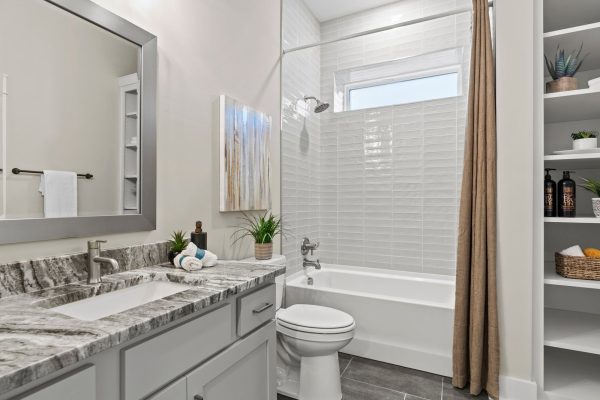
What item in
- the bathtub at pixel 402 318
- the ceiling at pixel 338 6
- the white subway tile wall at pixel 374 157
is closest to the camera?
the bathtub at pixel 402 318

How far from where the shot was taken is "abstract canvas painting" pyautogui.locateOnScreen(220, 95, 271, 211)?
2.04 m

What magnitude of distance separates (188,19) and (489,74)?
1.71m

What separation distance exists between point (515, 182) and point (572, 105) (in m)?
0.55

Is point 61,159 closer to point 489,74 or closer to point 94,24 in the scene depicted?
point 94,24

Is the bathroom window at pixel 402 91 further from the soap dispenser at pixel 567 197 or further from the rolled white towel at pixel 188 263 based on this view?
the rolled white towel at pixel 188 263

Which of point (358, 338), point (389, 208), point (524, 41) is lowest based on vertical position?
point (358, 338)

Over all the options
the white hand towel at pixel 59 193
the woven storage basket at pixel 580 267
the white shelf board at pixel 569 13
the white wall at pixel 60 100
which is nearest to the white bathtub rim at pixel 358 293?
the woven storage basket at pixel 580 267

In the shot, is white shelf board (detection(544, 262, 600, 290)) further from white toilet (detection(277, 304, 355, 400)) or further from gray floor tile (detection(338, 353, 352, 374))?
gray floor tile (detection(338, 353, 352, 374))

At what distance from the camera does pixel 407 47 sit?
10.3 feet

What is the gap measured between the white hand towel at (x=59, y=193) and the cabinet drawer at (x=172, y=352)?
649 millimetres

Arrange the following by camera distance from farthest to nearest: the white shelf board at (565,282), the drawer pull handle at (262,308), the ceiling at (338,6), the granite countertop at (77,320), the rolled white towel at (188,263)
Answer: the ceiling at (338,6)
the white shelf board at (565,282)
the rolled white towel at (188,263)
the drawer pull handle at (262,308)
the granite countertop at (77,320)

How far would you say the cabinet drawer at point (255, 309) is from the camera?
1209 millimetres

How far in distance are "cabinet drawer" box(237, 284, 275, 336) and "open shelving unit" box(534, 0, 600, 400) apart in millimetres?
1505

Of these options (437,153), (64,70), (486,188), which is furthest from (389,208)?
(64,70)
